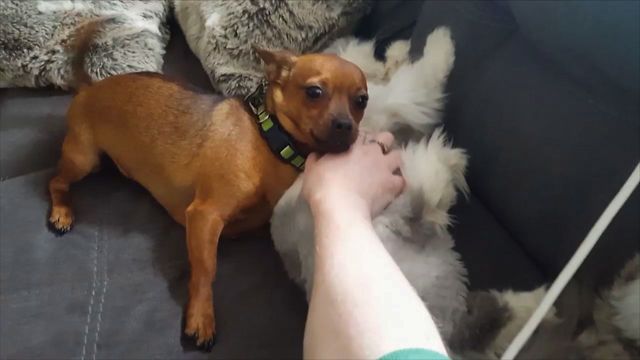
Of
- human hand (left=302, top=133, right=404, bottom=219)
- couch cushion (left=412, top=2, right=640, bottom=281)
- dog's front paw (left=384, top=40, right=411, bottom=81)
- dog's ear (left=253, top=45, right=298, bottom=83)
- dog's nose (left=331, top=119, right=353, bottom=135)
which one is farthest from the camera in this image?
dog's front paw (left=384, top=40, right=411, bottom=81)

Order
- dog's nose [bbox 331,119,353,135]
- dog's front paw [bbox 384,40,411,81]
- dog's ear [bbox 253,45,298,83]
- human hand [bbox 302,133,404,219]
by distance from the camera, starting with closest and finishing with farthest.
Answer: human hand [bbox 302,133,404,219] < dog's nose [bbox 331,119,353,135] < dog's ear [bbox 253,45,298,83] < dog's front paw [bbox 384,40,411,81]

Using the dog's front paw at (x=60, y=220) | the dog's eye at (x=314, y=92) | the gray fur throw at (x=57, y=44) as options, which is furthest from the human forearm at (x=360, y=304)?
the gray fur throw at (x=57, y=44)

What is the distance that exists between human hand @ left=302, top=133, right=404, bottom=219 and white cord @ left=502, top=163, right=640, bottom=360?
0.26m

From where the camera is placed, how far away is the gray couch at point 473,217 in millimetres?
1108

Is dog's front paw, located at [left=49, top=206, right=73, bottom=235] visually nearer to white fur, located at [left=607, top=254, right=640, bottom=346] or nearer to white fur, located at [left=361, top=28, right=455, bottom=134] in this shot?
white fur, located at [left=361, top=28, right=455, bottom=134]

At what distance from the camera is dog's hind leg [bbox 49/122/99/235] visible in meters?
Answer: 1.32

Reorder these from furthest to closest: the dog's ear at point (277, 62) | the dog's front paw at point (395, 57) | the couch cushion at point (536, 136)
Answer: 1. the dog's front paw at point (395, 57)
2. the dog's ear at point (277, 62)
3. the couch cushion at point (536, 136)

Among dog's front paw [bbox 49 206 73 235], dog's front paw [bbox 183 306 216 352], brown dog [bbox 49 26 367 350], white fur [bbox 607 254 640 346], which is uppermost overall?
white fur [bbox 607 254 640 346]

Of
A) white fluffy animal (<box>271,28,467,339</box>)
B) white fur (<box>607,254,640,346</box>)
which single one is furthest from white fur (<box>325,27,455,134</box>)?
white fur (<box>607,254,640,346</box>)

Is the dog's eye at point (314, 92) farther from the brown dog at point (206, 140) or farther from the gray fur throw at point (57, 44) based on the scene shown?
the gray fur throw at point (57, 44)

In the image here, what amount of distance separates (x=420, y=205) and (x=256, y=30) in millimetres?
547

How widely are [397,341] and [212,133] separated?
754mm

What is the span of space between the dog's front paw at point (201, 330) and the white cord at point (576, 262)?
16.6 inches

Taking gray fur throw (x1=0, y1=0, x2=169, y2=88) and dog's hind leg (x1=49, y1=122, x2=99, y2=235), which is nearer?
dog's hind leg (x1=49, y1=122, x2=99, y2=235)
